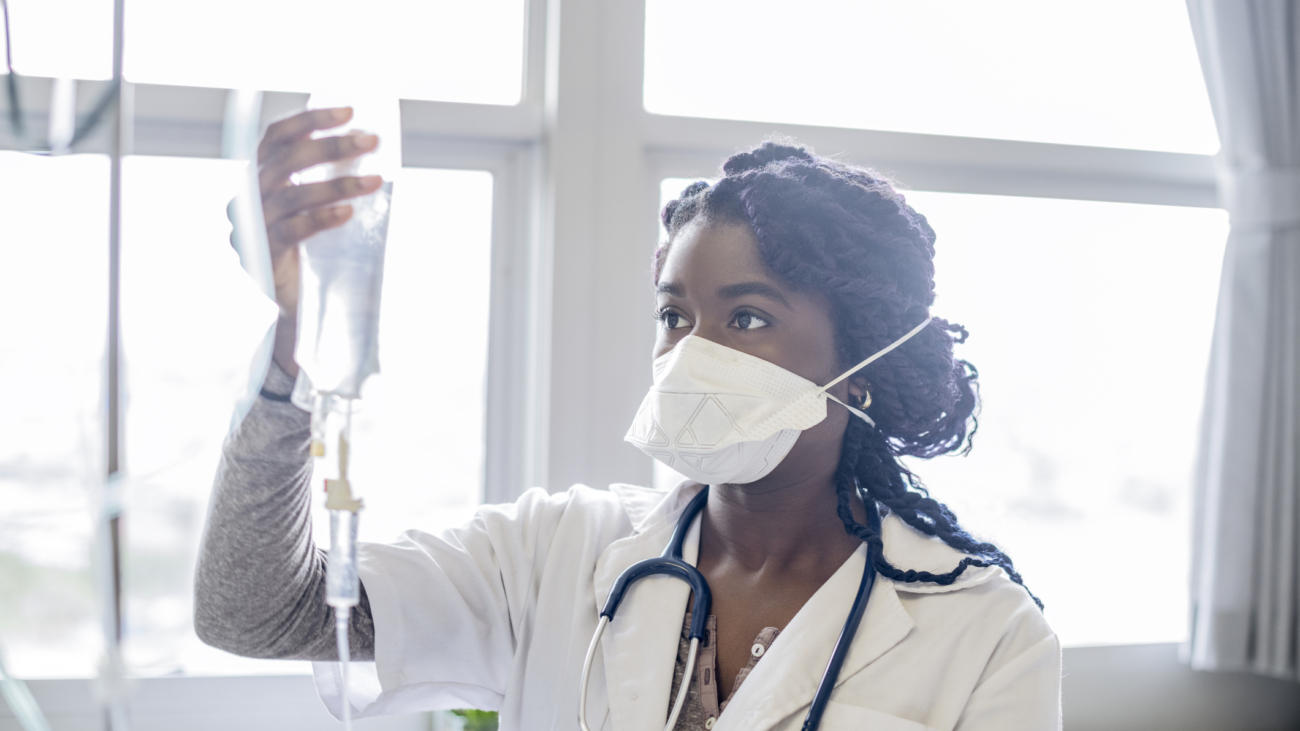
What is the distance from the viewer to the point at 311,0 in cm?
65

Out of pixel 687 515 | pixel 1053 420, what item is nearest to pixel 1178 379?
pixel 1053 420

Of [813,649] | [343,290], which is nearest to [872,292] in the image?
[813,649]

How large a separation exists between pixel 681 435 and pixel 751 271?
8.8 inches

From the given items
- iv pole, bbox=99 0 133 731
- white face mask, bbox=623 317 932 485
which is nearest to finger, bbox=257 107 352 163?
iv pole, bbox=99 0 133 731

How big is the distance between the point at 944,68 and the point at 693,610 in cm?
139

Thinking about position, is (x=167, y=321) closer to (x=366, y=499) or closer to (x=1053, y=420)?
(x=366, y=499)

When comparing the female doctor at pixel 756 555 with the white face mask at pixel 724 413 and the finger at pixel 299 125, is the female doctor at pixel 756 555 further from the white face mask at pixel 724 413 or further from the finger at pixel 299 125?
the finger at pixel 299 125

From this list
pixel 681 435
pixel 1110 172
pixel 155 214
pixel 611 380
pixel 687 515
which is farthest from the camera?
pixel 1110 172

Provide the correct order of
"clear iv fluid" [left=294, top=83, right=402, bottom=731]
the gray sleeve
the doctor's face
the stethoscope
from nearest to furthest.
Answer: "clear iv fluid" [left=294, top=83, right=402, bottom=731] → the gray sleeve → the stethoscope → the doctor's face

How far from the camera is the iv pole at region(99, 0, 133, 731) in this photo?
48 cm

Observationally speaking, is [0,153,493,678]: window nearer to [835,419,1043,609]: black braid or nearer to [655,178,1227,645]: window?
[835,419,1043,609]: black braid

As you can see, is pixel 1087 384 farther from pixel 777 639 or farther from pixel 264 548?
pixel 264 548

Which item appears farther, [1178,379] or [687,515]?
[1178,379]

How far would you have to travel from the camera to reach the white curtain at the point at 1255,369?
182cm
